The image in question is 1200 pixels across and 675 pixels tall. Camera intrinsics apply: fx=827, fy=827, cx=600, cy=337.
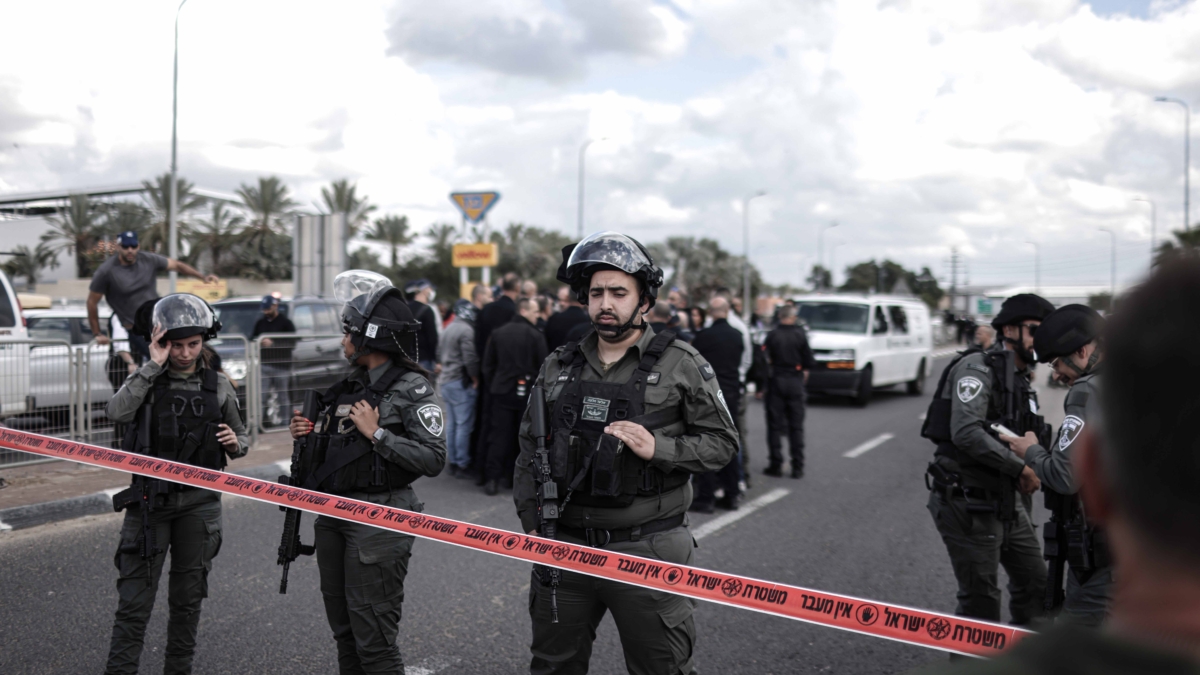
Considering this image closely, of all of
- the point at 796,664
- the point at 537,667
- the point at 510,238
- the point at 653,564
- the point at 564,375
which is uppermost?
the point at 510,238

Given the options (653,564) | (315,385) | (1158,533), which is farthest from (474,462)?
(1158,533)

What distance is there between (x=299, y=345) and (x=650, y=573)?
26.8ft

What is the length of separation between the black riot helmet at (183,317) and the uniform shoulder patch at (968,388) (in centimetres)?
353

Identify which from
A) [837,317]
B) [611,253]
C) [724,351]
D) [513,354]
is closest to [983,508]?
[611,253]

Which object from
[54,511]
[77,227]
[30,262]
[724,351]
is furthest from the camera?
[77,227]

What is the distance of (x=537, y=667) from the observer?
9.50 feet

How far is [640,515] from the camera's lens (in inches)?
114

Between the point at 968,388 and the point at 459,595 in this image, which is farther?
the point at 459,595

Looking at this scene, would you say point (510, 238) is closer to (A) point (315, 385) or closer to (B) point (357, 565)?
(A) point (315, 385)

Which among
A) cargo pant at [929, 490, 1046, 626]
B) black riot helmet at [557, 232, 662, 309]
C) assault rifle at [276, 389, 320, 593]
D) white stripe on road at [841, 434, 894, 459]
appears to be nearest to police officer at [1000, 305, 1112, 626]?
cargo pant at [929, 490, 1046, 626]

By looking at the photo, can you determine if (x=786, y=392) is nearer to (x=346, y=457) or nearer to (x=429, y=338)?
(x=429, y=338)

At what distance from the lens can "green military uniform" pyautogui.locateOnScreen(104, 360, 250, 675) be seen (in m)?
3.38

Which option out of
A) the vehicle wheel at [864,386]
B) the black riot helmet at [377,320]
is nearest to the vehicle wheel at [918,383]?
the vehicle wheel at [864,386]

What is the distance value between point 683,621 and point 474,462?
597cm
